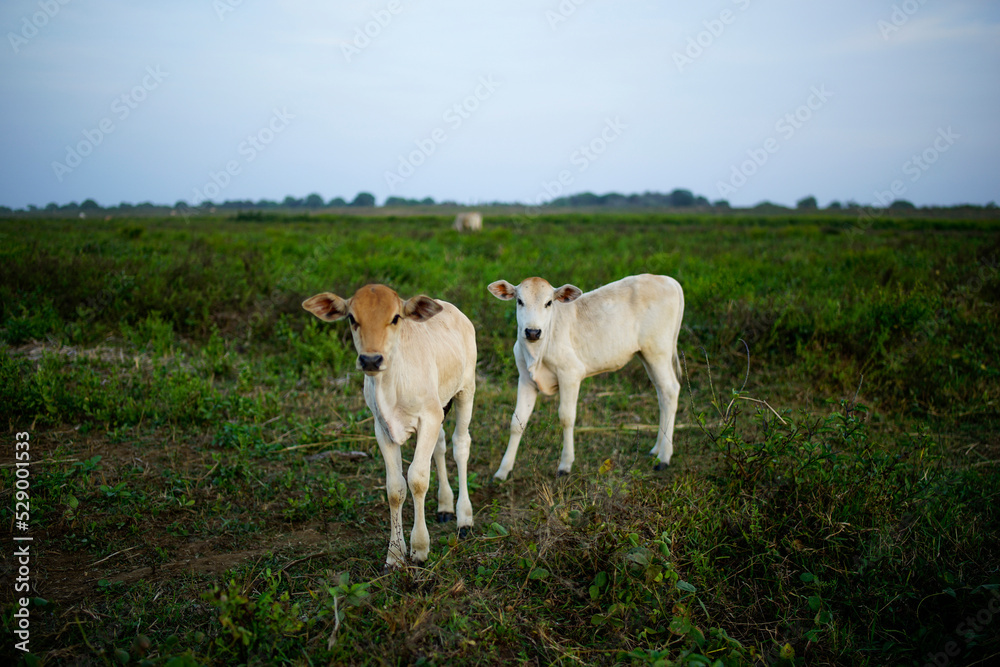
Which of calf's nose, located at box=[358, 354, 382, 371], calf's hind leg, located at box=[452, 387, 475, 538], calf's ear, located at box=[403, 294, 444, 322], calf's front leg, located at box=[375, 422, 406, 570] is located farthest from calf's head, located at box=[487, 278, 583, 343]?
calf's nose, located at box=[358, 354, 382, 371]

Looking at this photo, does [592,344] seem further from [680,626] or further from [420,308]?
[680,626]

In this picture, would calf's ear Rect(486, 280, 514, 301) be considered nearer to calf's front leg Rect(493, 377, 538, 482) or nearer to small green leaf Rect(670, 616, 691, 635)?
calf's front leg Rect(493, 377, 538, 482)

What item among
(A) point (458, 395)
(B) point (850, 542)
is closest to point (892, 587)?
(B) point (850, 542)

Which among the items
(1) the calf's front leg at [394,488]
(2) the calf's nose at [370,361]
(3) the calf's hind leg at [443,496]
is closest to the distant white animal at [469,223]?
(3) the calf's hind leg at [443,496]

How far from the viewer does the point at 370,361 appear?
3.54 meters

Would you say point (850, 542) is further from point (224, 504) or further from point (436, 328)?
point (224, 504)

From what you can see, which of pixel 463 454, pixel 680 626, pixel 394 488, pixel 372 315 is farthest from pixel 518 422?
pixel 680 626

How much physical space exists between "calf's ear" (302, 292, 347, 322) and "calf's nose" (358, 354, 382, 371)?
18.0 inches

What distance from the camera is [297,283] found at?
10516mm

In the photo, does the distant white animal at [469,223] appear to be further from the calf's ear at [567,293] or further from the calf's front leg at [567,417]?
the calf's front leg at [567,417]

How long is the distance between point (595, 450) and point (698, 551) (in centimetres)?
224

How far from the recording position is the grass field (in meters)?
3.20

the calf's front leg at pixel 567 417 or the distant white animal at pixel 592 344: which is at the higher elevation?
the distant white animal at pixel 592 344

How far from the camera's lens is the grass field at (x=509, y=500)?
3.20 m
